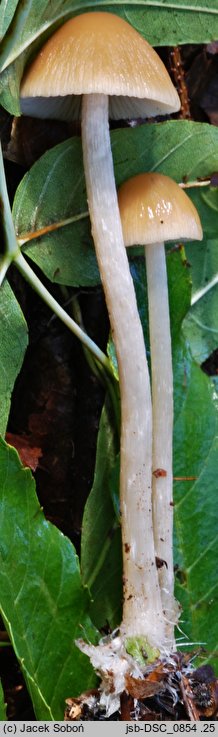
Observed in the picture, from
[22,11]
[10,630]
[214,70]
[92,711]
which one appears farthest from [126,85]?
[92,711]

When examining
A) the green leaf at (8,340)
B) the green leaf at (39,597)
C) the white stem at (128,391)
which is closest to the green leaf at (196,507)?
the white stem at (128,391)

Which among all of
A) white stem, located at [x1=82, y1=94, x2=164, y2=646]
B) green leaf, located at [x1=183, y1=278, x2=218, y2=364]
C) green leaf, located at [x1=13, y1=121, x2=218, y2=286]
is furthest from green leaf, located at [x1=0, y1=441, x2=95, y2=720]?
green leaf, located at [x1=183, y1=278, x2=218, y2=364]

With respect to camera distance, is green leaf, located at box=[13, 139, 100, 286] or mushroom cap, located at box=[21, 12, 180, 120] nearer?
mushroom cap, located at box=[21, 12, 180, 120]

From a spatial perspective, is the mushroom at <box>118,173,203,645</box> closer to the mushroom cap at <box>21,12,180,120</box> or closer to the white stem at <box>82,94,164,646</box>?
the white stem at <box>82,94,164,646</box>

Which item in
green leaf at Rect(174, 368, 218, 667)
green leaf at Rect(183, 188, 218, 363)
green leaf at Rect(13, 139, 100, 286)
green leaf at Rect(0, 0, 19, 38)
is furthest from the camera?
green leaf at Rect(183, 188, 218, 363)

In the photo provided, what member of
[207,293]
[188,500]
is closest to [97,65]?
[207,293]

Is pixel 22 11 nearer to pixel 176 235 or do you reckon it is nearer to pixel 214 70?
pixel 176 235

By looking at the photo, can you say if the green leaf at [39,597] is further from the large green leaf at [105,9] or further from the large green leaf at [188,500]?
the large green leaf at [105,9]
